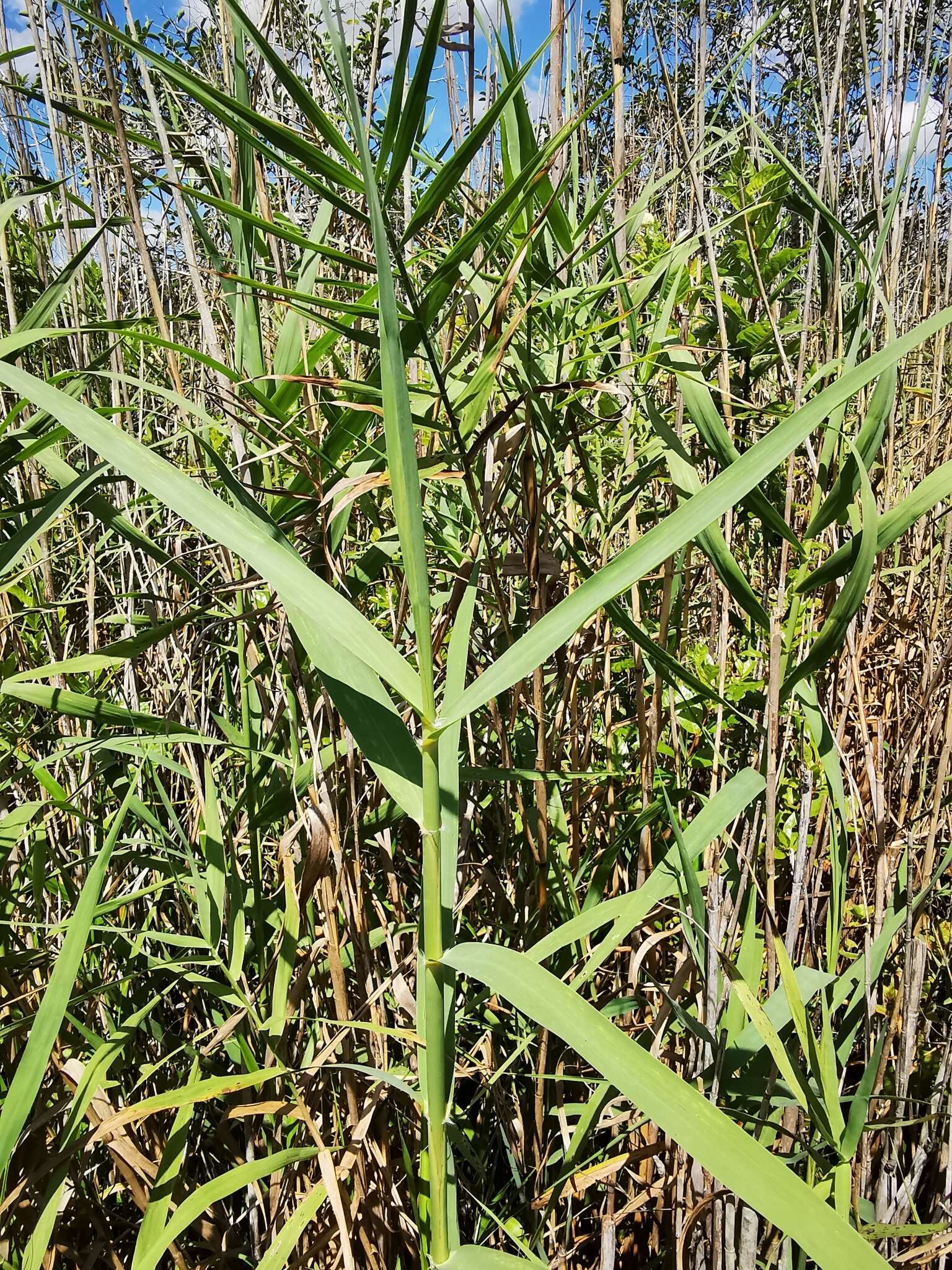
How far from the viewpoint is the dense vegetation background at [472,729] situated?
50cm

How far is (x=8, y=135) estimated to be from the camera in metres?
1.23

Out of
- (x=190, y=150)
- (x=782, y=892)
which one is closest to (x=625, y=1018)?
(x=782, y=892)

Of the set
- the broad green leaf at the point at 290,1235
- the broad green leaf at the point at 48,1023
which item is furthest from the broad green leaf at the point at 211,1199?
the broad green leaf at the point at 48,1023

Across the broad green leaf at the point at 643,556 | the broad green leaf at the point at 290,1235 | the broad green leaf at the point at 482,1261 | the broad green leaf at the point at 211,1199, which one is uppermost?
the broad green leaf at the point at 643,556

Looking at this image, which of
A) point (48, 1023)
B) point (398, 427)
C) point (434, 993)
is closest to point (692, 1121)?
point (434, 993)

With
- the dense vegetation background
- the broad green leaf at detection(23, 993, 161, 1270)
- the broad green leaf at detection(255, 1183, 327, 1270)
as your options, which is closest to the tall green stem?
the dense vegetation background

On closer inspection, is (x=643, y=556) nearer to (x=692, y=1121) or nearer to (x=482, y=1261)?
(x=692, y=1121)

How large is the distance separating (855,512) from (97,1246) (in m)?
0.90

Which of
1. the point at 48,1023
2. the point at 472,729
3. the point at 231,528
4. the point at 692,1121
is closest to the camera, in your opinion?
the point at 692,1121

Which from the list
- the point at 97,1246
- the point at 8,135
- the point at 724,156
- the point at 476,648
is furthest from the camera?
→ the point at 8,135

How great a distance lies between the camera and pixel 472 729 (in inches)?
34.9

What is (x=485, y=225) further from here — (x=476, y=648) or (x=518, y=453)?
(x=476, y=648)

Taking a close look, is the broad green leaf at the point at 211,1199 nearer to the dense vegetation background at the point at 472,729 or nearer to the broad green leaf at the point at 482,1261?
the dense vegetation background at the point at 472,729

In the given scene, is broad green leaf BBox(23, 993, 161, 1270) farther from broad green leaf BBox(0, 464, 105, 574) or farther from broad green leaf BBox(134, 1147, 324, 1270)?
broad green leaf BBox(0, 464, 105, 574)
